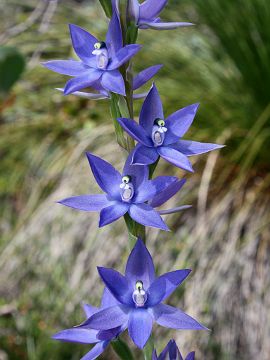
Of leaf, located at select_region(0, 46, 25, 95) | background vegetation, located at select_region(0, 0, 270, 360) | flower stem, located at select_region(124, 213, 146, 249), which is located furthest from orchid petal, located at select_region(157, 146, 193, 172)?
background vegetation, located at select_region(0, 0, 270, 360)

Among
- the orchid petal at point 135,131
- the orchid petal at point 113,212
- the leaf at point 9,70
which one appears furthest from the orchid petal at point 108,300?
the leaf at point 9,70

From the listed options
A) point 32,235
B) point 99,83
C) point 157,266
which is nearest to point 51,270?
point 32,235

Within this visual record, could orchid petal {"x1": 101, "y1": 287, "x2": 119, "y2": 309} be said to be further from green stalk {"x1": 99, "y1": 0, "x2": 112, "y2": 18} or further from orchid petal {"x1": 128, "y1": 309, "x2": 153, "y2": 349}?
green stalk {"x1": 99, "y1": 0, "x2": 112, "y2": 18}

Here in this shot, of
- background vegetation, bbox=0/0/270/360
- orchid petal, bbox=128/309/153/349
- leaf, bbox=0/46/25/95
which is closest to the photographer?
orchid petal, bbox=128/309/153/349

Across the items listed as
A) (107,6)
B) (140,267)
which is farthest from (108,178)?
(107,6)

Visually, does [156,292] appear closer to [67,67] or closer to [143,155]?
[143,155]
